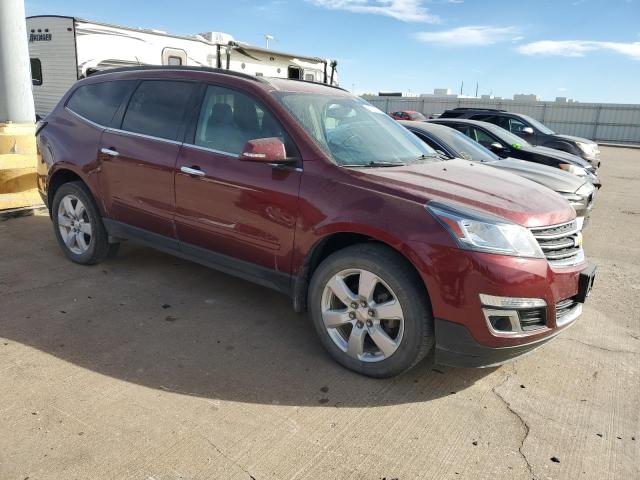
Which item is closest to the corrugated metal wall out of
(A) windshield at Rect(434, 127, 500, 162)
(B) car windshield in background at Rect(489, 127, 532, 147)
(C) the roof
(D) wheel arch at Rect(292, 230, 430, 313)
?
(B) car windshield in background at Rect(489, 127, 532, 147)

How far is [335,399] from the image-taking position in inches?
118

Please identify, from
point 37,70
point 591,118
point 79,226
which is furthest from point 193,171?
point 591,118

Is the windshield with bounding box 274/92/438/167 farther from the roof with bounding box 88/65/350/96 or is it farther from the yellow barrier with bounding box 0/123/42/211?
the yellow barrier with bounding box 0/123/42/211

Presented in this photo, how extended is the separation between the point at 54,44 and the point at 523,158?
958cm

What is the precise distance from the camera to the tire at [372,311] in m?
2.99

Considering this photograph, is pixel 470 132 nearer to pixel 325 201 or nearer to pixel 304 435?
pixel 325 201

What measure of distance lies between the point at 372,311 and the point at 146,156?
2.33 metres

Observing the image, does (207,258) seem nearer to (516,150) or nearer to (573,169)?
(516,150)

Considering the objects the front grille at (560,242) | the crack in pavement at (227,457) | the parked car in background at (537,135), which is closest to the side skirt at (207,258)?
the crack in pavement at (227,457)

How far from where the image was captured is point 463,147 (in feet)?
23.1

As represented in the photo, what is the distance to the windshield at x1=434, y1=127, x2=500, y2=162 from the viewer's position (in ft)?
22.5

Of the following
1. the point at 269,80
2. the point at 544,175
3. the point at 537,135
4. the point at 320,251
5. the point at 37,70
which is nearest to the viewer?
the point at 320,251

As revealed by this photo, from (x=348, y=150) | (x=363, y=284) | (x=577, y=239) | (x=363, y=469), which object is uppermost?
(x=348, y=150)

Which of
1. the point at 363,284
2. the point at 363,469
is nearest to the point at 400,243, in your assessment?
the point at 363,284
